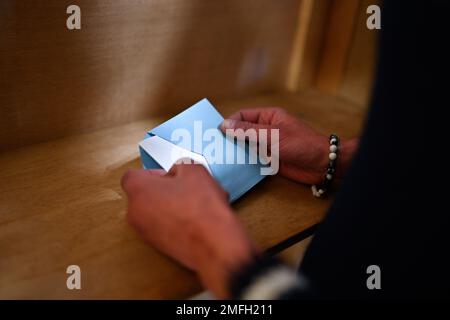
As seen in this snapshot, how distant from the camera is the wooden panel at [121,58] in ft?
2.35

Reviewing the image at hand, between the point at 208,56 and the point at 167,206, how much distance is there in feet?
1.64

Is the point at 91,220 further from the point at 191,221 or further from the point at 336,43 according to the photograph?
the point at 336,43

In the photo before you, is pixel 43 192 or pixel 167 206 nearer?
pixel 167 206

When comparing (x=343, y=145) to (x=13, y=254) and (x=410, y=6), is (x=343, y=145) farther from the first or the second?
(x=13, y=254)

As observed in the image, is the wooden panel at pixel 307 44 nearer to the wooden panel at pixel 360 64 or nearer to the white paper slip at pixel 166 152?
the wooden panel at pixel 360 64

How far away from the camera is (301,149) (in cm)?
75

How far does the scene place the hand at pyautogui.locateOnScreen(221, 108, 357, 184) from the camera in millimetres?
752

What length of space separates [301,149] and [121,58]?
36 centimetres

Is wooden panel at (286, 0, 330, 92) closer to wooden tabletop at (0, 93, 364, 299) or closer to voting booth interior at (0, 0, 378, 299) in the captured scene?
voting booth interior at (0, 0, 378, 299)

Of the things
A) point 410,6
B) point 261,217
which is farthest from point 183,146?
point 410,6

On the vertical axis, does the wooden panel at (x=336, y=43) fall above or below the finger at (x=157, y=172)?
above

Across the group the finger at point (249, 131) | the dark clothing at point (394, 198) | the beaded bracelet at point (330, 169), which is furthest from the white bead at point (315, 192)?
the dark clothing at point (394, 198)
